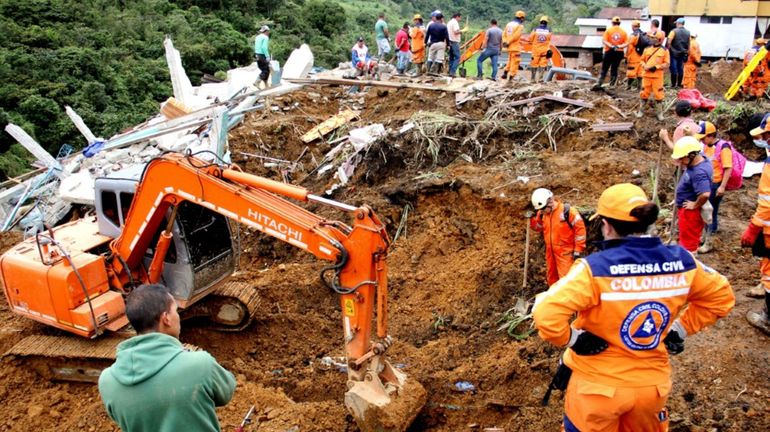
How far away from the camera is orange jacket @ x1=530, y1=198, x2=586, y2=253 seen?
239 inches

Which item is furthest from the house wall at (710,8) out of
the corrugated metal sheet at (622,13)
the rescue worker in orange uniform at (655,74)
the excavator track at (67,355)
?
the excavator track at (67,355)

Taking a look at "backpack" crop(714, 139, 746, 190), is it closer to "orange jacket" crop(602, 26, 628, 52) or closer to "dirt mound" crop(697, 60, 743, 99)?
"orange jacket" crop(602, 26, 628, 52)

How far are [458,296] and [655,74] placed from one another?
5572 millimetres

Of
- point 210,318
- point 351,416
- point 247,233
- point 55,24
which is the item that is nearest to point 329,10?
point 55,24

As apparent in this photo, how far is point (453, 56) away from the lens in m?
15.4

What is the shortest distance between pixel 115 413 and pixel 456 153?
322 inches

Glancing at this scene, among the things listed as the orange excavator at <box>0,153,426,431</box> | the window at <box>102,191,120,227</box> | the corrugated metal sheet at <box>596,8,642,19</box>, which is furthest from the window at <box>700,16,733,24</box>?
the window at <box>102,191,120,227</box>

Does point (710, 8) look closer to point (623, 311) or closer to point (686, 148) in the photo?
point (686, 148)

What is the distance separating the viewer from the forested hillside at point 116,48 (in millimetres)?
19875

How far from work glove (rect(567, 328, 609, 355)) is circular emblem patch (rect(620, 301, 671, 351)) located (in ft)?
0.38

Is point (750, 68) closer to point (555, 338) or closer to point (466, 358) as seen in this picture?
point (466, 358)

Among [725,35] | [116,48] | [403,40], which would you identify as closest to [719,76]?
[725,35]

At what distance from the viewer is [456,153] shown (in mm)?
10312

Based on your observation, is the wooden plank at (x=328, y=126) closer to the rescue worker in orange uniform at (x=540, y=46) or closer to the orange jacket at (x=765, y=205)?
the rescue worker in orange uniform at (x=540, y=46)
